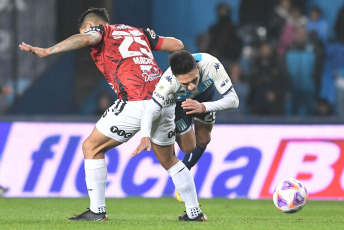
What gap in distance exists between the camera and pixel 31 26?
1401cm

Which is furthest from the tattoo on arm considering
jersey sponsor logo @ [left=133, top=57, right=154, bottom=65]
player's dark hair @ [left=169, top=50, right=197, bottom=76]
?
player's dark hair @ [left=169, top=50, right=197, bottom=76]

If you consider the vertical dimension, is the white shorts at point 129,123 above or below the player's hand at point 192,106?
below

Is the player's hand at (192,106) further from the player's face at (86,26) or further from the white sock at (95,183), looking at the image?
the player's face at (86,26)

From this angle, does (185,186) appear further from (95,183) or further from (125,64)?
(125,64)

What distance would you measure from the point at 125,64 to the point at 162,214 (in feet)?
6.80

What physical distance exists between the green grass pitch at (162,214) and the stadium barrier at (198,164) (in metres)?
0.51

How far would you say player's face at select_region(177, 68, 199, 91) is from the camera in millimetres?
7145

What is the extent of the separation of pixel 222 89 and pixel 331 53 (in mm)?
7596

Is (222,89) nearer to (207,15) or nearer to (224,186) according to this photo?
(224,186)

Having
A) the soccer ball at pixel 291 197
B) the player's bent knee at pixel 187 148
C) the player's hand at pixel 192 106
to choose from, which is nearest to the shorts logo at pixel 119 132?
the player's hand at pixel 192 106

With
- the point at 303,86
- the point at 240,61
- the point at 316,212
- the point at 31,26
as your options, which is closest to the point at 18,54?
the point at 31,26

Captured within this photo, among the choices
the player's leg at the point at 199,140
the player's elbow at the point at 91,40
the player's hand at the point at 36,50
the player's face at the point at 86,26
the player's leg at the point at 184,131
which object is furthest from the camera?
the player's leg at the point at 199,140

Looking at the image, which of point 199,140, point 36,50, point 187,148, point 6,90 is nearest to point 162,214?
point 187,148

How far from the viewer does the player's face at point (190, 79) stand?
7.14 m
